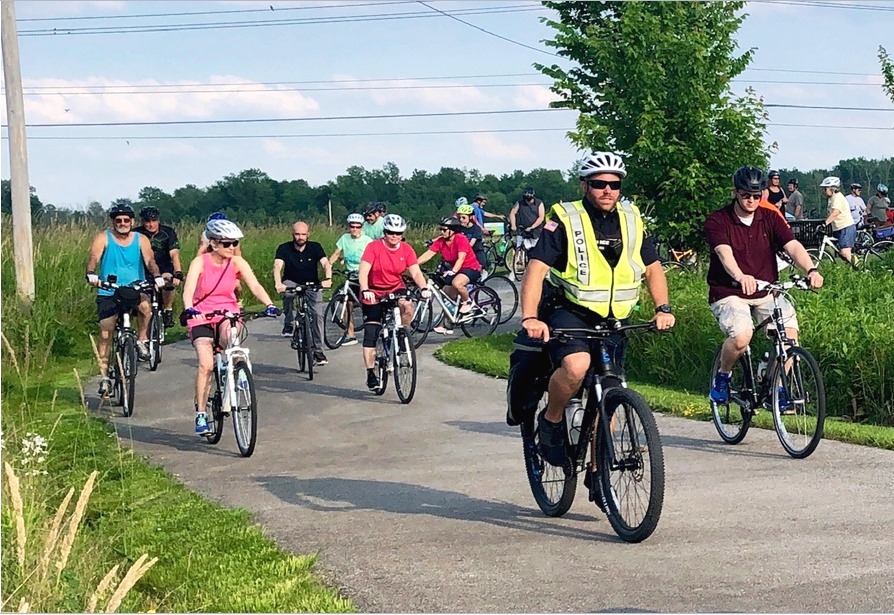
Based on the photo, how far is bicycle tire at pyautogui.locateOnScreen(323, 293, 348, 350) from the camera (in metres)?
19.4

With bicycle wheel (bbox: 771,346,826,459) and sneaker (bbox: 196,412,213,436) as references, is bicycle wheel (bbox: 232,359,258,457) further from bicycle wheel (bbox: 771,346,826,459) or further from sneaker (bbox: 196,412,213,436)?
bicycle wheel (bbox: 771,346,826,459)

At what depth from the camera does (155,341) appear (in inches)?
687

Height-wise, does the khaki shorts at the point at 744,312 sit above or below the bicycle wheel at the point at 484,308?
above

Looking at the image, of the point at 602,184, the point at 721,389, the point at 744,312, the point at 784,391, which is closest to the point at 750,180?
the point at 744,312

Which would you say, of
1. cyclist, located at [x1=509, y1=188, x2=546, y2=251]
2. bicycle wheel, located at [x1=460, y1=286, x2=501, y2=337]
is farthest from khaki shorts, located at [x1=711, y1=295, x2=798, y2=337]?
cyclist, located at [x1=509, y1=188, x2=546, y2=251]

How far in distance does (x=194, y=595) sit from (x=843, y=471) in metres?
4.46

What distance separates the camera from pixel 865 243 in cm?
2830

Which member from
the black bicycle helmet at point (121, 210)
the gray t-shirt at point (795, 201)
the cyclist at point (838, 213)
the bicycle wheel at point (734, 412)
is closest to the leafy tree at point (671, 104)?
the cyclist at point (838, 213)

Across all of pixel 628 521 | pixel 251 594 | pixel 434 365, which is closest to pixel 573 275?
pixel 628 521

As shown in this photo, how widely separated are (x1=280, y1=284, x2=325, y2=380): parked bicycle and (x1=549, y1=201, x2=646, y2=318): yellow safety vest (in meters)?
9.23

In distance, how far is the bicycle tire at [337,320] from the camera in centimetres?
1944

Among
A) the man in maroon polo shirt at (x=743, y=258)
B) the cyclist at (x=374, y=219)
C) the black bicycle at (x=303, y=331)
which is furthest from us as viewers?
the cyclist at (x=374, y=219)

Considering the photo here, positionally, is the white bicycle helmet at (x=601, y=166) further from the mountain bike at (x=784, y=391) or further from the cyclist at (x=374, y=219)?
the cyclist at (x=374, y=219)

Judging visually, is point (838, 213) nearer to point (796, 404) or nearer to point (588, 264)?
point (796, 404)
